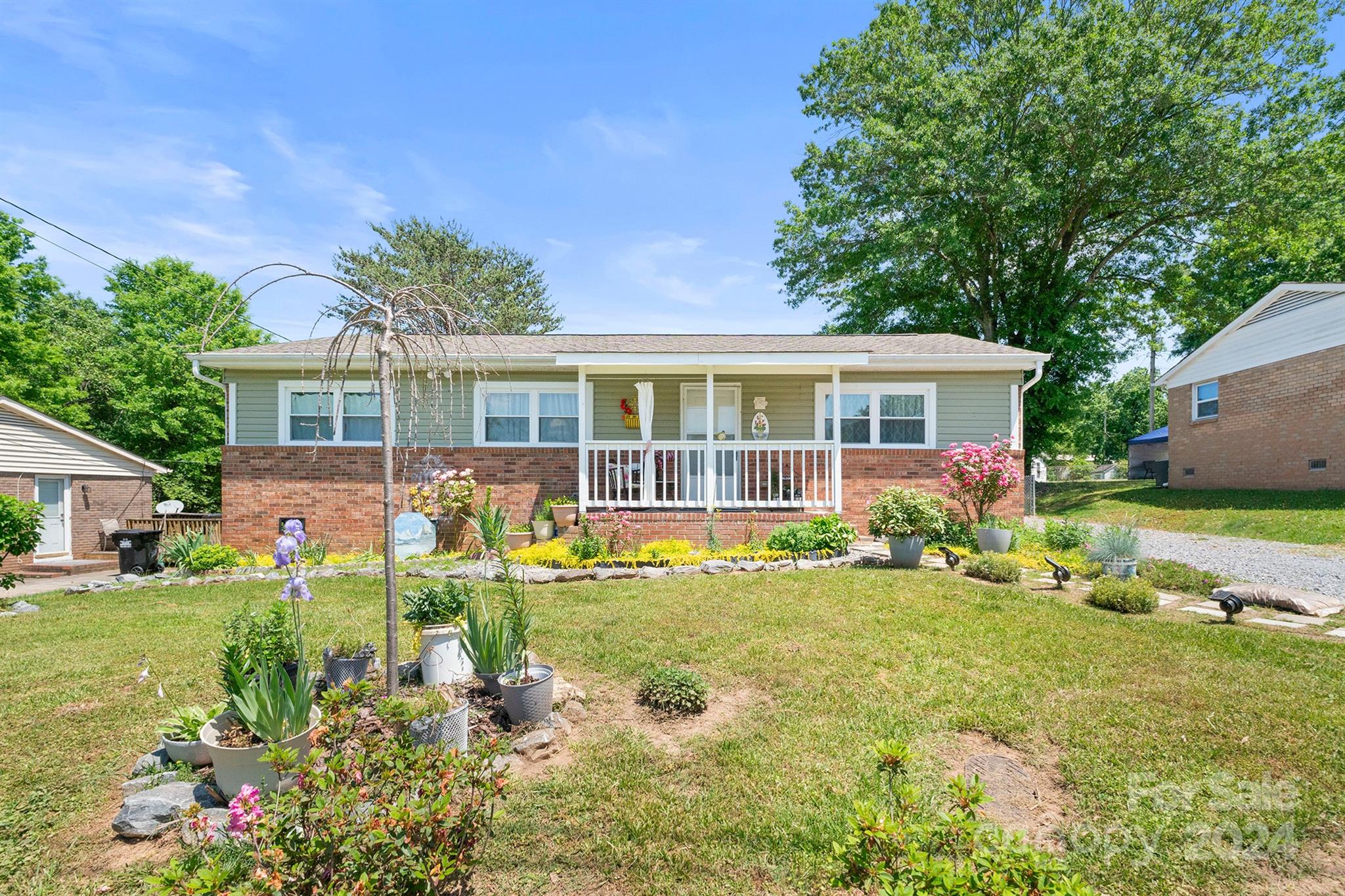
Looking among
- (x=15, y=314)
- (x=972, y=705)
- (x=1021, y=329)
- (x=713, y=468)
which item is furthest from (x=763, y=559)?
(x=15, y=314)

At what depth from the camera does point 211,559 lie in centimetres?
849

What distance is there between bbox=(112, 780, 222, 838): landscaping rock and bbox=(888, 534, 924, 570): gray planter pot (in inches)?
271

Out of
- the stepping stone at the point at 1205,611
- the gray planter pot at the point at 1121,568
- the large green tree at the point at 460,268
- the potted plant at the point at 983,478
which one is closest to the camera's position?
the stepping stone at the point at 1205,611

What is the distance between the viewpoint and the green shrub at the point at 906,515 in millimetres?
7242

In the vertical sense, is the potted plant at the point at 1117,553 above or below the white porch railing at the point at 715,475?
below

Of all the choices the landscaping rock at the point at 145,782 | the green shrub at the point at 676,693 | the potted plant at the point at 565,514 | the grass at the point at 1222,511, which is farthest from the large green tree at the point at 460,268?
the landscaping rock at the point at 145,782

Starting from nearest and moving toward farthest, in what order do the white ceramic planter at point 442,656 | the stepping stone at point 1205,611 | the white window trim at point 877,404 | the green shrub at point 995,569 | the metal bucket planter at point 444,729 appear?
1. the metal bucket planter at point 444,729
2. the white ceramic planter at point 442,656
3. the stepping stone at point 1205,611
4. the green shrub at point 995,569
5. the white window trim at point 877,404

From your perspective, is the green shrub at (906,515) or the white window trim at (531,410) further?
the white window trim at (531,410)

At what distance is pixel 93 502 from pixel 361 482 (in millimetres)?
9860

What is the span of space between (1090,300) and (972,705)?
20.8 m

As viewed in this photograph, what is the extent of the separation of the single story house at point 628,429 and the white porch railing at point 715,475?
1.8 inches

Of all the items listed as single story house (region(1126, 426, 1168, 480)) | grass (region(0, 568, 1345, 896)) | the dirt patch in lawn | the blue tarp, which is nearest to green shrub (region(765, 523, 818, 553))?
grass (region(0, 568, 1345, 896))

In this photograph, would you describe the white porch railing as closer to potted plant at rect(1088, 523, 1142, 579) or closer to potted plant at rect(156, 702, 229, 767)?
potted plant at rect(1088, 523, 1142, 579)

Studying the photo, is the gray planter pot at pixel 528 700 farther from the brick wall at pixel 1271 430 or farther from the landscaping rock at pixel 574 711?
the brick wall at pixel 1271 430
